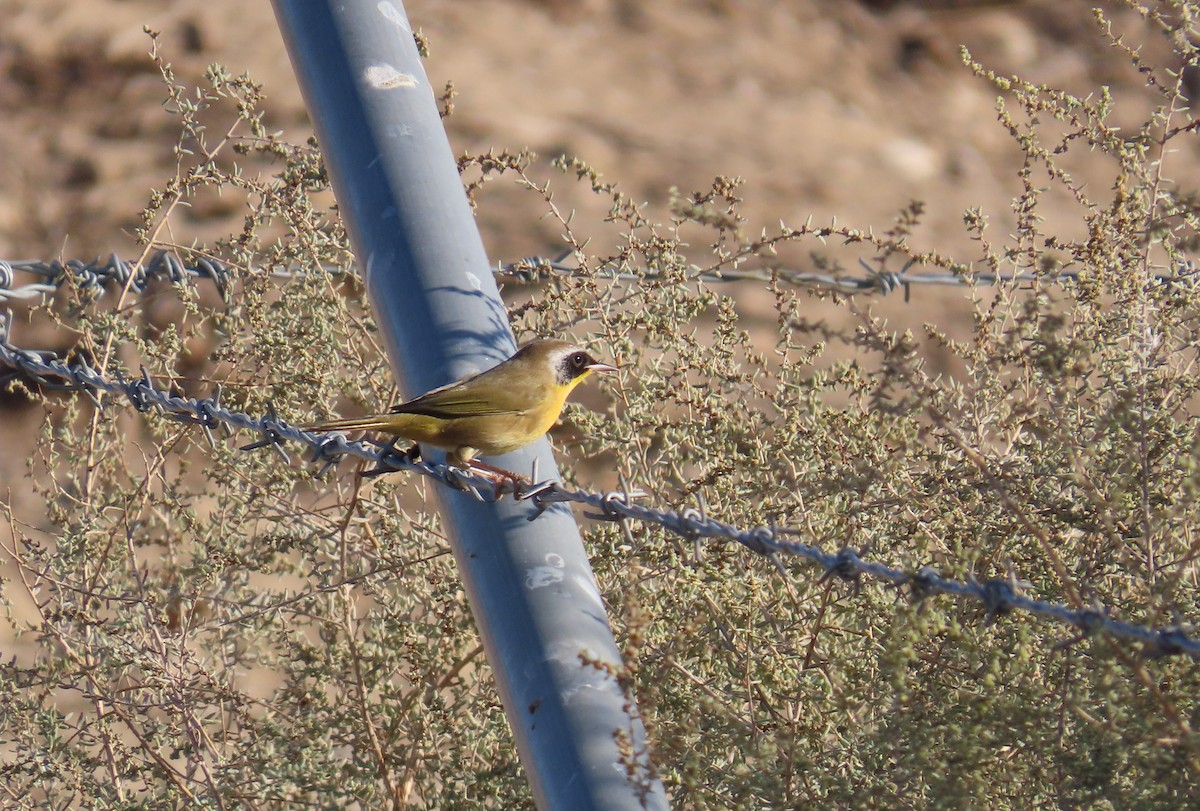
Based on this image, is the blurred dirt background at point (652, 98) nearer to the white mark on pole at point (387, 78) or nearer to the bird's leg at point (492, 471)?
the bird's leg at point (492, 471)

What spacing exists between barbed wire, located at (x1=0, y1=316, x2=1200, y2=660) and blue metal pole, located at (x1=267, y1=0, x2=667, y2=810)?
0.19ft

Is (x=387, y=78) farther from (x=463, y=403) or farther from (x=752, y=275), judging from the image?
(x=752, y=275)

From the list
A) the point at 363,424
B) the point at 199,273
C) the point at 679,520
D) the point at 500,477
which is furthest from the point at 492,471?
the point at 199,273

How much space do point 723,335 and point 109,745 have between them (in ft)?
6.13

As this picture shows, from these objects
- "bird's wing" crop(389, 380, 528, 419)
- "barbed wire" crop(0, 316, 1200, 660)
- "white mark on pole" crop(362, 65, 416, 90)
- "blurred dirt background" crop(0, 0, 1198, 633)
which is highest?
"blurred dirt background" crop(0, 0, 1198, 633)

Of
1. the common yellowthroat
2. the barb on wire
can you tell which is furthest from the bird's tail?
the barb on wire

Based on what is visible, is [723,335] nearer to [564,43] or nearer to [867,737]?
[867,737]

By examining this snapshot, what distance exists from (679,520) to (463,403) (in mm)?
881

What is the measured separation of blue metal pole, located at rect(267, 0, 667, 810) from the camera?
215 centimetres

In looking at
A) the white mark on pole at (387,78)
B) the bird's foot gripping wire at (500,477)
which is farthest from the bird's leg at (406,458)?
the white mark on pole at (387,78)

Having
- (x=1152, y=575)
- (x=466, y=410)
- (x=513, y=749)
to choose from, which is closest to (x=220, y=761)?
(x=513, y=749)

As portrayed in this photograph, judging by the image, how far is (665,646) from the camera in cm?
290

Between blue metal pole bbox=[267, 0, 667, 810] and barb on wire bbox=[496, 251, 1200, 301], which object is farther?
barb on wire bbox=[496, 251, 1200, 301]

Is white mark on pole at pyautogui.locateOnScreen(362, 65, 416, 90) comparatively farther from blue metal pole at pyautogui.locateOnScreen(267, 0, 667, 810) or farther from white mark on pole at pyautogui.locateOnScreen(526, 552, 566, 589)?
white mark on pole at pyautogui.locateOnScreen(526, 552, 566, 589)
